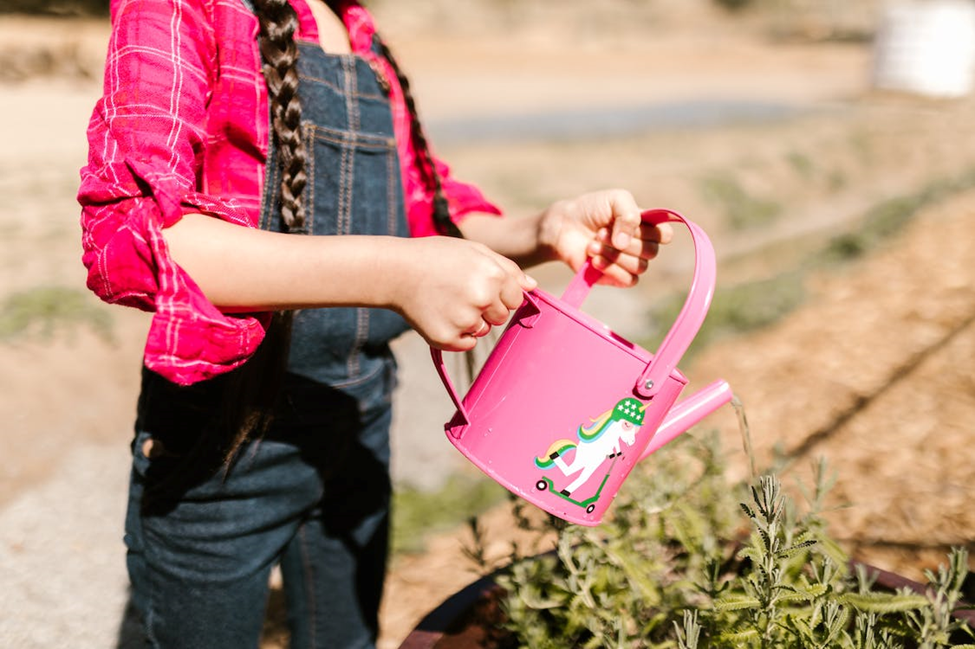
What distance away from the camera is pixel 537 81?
56.9 feet

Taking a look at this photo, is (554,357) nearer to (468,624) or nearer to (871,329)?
(468,624)

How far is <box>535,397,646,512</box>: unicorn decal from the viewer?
50.1 inches

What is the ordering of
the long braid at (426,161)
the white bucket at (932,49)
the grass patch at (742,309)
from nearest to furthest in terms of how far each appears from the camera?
the long braid at (426,161) → the grass patch at (742,309) → the white bucket at (932,49)

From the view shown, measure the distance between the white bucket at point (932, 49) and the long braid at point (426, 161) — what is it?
622 inches

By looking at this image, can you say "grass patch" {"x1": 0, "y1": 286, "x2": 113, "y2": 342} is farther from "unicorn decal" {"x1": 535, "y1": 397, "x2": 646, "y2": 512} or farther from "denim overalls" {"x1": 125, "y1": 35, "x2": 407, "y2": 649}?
"unicorn decal" {"x1": 535, "y1": 397, "x2": 646, "y2": 512}

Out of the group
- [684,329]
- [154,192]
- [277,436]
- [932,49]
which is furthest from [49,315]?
[932,49]

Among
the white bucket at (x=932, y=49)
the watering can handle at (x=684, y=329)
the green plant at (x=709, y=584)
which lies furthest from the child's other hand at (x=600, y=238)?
the white bucket at (x=932, y=49)

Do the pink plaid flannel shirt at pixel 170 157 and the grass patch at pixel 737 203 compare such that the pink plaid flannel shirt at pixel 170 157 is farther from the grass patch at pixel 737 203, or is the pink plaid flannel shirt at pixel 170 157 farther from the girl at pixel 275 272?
the grass patch at pixel 737 203

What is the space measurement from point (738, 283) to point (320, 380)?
453 centimetres

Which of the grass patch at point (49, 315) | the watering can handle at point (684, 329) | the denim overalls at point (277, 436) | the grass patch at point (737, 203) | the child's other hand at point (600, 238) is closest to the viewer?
the watering can handle at point (684, 329)

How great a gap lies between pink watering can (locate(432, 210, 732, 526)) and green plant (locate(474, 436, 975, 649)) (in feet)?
0.56

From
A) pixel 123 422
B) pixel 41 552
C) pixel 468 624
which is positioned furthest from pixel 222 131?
pixel 123 422

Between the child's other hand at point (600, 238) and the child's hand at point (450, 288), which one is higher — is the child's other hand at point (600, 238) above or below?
below

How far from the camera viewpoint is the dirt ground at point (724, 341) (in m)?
2.83
